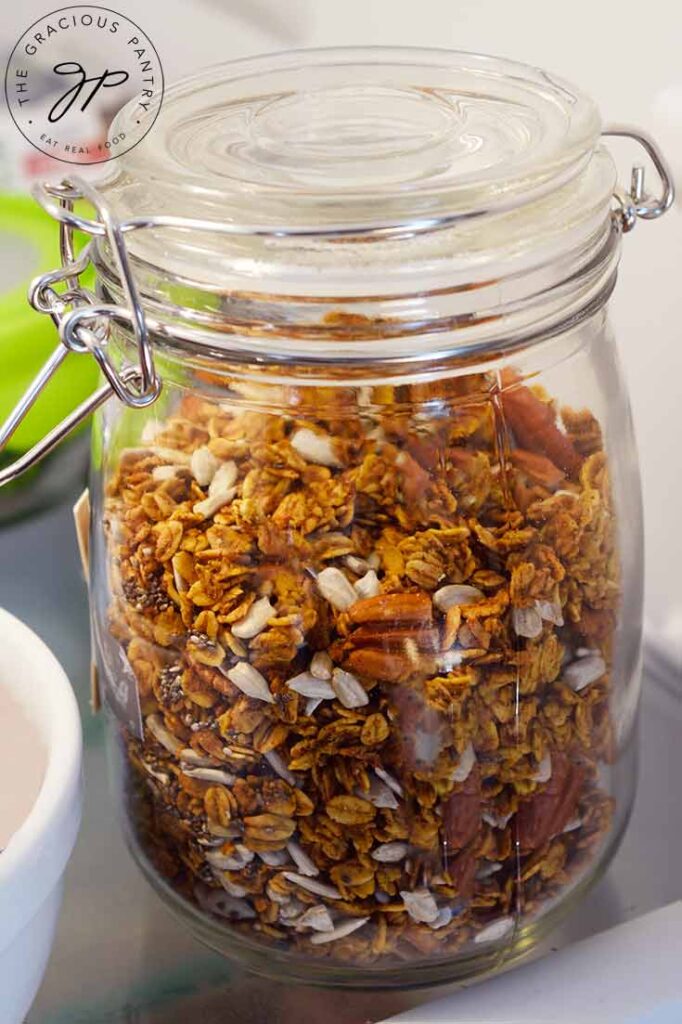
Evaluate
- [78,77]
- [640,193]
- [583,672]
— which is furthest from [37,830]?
[78,77]

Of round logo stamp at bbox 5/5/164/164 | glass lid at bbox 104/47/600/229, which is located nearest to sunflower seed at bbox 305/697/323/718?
glass lid at bbox 104/47/600/229

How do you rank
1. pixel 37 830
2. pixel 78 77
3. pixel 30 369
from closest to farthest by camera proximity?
pixel 37 830, pixel 30 369, pixel 78 77

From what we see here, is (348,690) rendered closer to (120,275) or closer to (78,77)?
(120,275)

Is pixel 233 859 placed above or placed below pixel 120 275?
below

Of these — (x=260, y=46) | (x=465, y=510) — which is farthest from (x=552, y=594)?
(x=260, y=46)

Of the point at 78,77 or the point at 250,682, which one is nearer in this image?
the point at 250,682

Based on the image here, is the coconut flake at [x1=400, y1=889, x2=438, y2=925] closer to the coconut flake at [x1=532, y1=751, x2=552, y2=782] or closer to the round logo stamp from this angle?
the coconut flake at [x1=532, y1=751, x2=552, y2=782]

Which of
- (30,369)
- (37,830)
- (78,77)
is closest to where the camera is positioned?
(37,830)

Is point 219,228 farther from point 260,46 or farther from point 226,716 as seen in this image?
point 260,46
